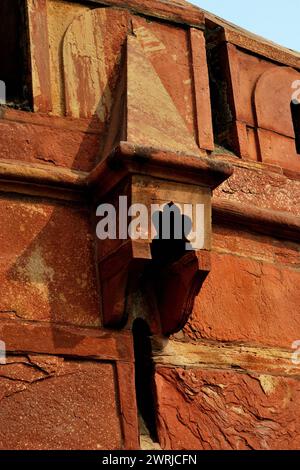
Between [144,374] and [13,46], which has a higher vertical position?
[13,46]

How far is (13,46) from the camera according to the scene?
16.1 ft

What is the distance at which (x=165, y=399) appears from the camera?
450 cm

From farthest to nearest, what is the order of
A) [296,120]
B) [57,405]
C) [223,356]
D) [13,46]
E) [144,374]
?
1. [296,120]
2. [13,46]
3. [223,356]
4. [144,374]
5. [57,405]

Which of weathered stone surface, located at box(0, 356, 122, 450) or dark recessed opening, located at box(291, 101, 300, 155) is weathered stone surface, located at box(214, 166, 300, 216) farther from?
weathered stone surface, located at box(0, 356, 122, 450)

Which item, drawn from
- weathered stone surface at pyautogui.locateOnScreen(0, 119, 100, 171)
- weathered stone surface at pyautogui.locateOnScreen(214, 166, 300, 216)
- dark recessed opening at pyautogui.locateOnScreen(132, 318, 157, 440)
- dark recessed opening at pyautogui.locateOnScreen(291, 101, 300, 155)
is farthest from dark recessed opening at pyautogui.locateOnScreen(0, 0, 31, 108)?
dark recessed opening at pyautogui.locateOnScreen(291, 101, 300, 155)

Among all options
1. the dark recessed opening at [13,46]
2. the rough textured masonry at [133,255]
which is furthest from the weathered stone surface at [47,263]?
the dark recessed opening at [13,46]

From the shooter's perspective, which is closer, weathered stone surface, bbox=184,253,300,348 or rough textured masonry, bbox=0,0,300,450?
rough textured masonry, bbox=0,0,300,450

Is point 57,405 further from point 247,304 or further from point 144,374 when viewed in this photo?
point 247,304

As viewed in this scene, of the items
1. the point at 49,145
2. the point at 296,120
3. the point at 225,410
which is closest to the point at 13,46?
the point at 49,145

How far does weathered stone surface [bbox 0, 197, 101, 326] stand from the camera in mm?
4367

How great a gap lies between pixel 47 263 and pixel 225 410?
0.92 m

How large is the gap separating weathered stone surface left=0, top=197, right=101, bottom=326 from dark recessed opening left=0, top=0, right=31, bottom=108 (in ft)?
1.93

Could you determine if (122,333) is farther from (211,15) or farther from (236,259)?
(211,15)
